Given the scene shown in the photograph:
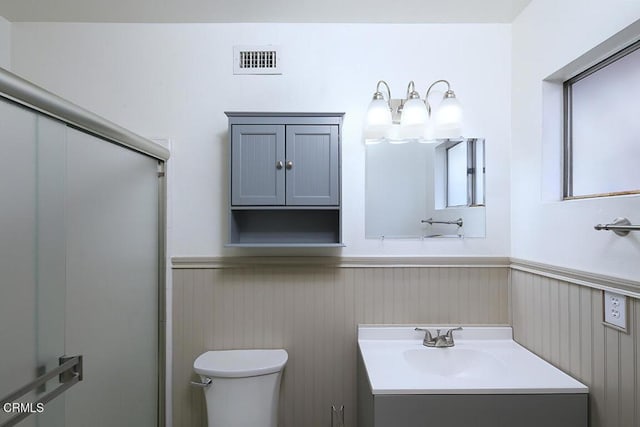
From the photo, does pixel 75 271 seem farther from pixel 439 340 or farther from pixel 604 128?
pixel 604 128

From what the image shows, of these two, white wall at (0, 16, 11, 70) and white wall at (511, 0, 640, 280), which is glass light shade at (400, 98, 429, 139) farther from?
white wall at (0, 16, 11, 70)

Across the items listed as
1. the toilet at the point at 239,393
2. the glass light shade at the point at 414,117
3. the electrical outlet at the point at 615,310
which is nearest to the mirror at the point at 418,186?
the glass light shade at the point at 414,117

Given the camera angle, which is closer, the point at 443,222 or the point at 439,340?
→ the point at 439,340

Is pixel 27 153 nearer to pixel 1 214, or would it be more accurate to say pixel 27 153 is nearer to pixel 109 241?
pixel 1 214

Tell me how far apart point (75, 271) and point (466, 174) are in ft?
5.75

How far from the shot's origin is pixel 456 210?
1.81 m

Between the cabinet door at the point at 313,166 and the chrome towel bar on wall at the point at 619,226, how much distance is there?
39.6 inches

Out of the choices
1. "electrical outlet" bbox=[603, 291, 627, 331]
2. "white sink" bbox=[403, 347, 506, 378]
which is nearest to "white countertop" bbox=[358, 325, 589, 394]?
"white sink" bbox=[403, 347, 506, 378]

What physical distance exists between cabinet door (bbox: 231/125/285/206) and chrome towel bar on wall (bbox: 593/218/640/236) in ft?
4.06

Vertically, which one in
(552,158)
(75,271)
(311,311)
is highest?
(552,158)

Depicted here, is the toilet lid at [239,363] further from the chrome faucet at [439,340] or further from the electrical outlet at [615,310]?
the electrical outlet at [615,310]

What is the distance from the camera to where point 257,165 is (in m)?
1.67

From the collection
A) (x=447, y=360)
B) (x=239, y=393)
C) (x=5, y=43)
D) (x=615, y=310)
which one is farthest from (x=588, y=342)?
(x=5, y=43)

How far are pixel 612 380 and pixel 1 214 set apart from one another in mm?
1887
